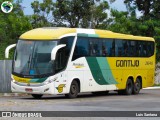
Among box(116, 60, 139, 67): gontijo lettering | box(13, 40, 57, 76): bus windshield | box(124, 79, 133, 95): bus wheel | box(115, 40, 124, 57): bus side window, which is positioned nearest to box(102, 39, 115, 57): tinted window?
box(115, 40, 124, 57): bus side window

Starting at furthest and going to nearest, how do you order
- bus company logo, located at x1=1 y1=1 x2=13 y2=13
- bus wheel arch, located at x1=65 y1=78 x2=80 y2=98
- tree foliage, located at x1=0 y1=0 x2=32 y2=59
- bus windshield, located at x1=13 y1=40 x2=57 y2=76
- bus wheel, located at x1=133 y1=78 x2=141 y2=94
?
tree foliage, located at x1=0 y1=0 x2=32 y2=59 < bus company logo, located at x1=1 y1=1 x2=13 y2=13 < bus wheel, located at x1=133 y1=78 x2=141 y2=94 < bus wheel arch, located at x1=65 y1=78 x2=80 y2=98 < bus windshield, located at x1=13 y1=40 x2=57 y2=76

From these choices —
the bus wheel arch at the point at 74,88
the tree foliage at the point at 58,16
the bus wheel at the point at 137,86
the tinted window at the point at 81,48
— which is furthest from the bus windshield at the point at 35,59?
the tree foliage at the point at 58,16

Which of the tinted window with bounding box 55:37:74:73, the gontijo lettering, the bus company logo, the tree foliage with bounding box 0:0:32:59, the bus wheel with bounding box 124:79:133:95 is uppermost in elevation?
the bus company logo

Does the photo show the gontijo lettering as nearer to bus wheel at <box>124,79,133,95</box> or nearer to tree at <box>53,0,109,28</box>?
bus wheel at <box>124,79,133,95</box>

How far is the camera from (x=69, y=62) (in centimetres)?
2538

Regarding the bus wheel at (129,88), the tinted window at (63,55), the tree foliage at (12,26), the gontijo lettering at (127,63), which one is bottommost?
the bus wheel at (129,88)

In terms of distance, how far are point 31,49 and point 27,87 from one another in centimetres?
178

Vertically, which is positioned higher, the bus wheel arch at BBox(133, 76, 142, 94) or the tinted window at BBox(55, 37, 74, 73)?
the tinted window at BBox(55, 37, 74, 73)

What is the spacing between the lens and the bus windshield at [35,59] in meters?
24.5

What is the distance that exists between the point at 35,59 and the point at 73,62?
207 cm

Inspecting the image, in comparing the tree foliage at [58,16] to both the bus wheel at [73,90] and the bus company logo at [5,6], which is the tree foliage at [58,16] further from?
the bus wheel at [73,90]

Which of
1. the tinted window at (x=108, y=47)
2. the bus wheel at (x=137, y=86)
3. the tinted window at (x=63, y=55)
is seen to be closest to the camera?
the tinted window at (x=63, y=55)

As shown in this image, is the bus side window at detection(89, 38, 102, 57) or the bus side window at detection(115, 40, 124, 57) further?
the bus side window at detection(115, 40, 124, 57)

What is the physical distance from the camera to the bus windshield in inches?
966
